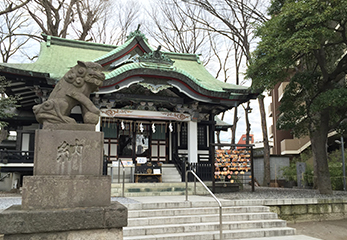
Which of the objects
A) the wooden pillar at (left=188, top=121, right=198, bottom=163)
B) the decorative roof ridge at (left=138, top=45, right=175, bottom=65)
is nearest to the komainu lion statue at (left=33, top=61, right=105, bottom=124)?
the decorative roof ridge at (left=138, top=45, right=175, bottom=65)

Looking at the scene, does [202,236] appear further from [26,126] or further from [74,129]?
[26,126]

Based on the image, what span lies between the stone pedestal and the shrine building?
29.4ft

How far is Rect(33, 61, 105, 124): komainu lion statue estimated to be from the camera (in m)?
4.49

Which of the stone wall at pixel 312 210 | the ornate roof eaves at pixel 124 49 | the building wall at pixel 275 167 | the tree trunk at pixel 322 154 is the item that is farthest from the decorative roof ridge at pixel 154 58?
the building wall at pixel 275 167

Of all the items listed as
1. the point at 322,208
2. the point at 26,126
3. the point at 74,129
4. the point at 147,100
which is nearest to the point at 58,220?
the point at 74,129

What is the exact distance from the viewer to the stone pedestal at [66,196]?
3.69 metres

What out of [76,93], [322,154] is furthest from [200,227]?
[322,154]

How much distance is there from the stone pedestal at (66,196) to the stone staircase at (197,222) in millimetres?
2962

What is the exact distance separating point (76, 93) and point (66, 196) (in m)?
1.50

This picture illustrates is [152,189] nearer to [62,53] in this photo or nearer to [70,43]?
[62,53]

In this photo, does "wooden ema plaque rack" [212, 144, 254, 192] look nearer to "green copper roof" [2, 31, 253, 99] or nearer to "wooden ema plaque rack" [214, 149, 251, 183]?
"wooden ema plaque rack" [214, 149, 251, 183]

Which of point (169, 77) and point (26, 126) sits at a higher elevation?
point (169, 77)

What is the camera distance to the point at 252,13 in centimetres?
1980

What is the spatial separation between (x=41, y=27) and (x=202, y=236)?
19.4 metres
